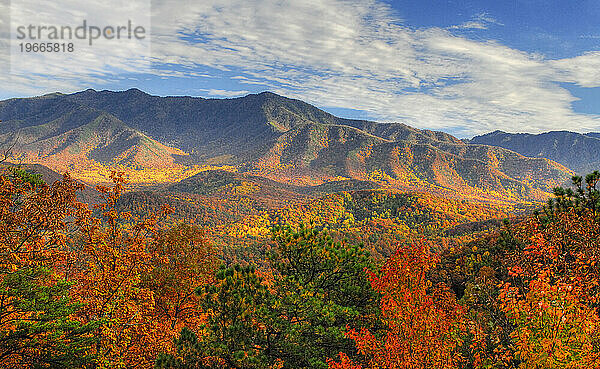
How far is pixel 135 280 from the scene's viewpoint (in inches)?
711

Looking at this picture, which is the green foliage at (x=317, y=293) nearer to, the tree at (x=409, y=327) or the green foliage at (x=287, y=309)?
the green foliage at (x=287, y=309)

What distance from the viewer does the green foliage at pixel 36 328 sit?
38.3 ft

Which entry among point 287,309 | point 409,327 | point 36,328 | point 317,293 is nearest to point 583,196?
point 409,327

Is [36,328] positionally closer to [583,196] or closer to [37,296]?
[37,296]

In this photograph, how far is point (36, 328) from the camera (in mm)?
11594

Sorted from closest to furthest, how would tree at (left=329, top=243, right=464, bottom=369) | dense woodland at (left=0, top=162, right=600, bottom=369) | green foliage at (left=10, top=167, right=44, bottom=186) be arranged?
dense woodland at (left=0, top=162, right=600, bottom=369), tree at (left=329, top=243, right=464, bottom=369), green foliage at (left=10, top=167, right=44, bottom=186)

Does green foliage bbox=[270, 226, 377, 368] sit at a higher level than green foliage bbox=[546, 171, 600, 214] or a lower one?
lower

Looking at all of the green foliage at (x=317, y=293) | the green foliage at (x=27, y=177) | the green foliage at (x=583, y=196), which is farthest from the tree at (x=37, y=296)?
the green foliage at (x=583, y=196)

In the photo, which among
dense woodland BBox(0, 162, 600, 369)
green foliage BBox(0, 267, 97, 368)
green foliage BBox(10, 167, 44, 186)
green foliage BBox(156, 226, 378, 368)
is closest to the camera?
green foliage BBox(0, 267, 97, 368)

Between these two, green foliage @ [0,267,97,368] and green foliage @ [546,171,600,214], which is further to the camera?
green foliage @ [546,171,600,214]

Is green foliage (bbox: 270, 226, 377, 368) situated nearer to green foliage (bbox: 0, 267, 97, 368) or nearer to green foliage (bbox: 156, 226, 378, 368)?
green foliage (bbox: 156, 226, 378, 368)

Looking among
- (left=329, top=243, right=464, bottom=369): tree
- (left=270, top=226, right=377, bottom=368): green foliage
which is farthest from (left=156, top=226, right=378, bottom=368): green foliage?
(left=329, top=243, right=464, bottom=369): tree

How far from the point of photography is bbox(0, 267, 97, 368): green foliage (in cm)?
1166

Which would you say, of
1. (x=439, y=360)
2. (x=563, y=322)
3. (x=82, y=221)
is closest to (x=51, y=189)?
(x=82, y=221)
